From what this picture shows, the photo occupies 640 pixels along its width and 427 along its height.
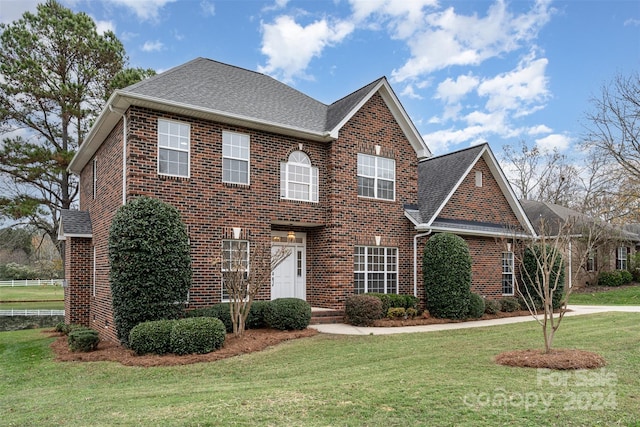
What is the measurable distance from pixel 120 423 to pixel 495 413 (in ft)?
14.3

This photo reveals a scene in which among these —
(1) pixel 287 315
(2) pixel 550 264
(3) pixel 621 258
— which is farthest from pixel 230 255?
(3) pixel 621 258

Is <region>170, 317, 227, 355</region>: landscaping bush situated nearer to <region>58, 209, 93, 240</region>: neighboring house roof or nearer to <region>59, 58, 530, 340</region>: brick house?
<region>59, 58, 530, 340</region>: brick house

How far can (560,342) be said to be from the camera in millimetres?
10078

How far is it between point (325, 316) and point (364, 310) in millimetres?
1274

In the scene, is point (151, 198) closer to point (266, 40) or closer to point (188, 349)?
point (188, 349)

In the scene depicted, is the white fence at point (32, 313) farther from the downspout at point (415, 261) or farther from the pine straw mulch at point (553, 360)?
the pine straw mulch at point (553, 360)

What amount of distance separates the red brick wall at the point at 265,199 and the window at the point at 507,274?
4.80m

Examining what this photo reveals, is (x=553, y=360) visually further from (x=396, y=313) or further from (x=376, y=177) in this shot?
(x=376, y=177)

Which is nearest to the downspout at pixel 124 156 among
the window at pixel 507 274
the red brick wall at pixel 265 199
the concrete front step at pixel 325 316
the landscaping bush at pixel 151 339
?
the red brick wall at pixel 265 199

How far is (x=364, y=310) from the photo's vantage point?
13.2m

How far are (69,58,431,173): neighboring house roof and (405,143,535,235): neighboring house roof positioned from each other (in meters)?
1.59

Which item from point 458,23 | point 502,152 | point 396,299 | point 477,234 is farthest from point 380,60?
point 502,152

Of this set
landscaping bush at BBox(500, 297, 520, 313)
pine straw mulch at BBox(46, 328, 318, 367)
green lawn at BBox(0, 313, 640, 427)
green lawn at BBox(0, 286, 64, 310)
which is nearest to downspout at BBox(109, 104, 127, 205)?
pine straw mulch at BBox(46, 328, 318, 367)

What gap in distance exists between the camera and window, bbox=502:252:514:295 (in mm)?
18000
